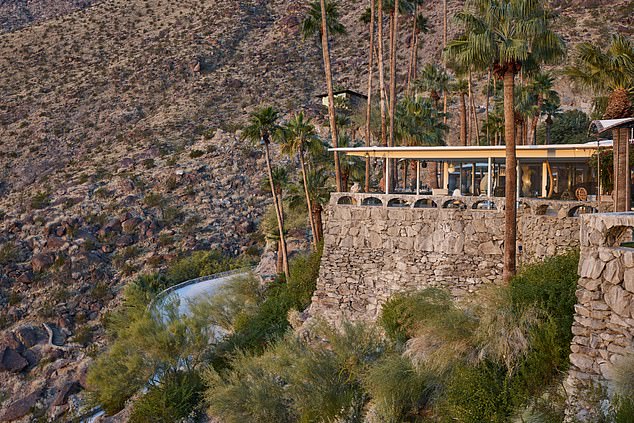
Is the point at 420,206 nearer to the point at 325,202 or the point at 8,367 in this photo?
the point at 325,202

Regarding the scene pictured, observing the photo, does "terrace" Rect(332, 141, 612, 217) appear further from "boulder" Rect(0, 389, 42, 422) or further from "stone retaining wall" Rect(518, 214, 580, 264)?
"boulder" Rect(0, 389, 42, 422)

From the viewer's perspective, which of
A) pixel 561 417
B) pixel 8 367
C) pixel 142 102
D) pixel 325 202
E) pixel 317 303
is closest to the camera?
pixel 561 417

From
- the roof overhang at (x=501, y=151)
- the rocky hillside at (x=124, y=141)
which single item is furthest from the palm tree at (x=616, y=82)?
the rocky hillside at (x=124, y=141)

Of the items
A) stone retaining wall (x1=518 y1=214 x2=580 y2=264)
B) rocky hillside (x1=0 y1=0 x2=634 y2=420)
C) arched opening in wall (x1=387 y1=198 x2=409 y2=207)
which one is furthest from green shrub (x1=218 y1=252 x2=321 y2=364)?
rocky hillside (x1=0 y1=0 x2=634 y2=420)

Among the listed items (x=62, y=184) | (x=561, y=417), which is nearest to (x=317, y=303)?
(x=561, y=417)

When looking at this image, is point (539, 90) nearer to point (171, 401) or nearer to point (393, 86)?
point (393, 86)

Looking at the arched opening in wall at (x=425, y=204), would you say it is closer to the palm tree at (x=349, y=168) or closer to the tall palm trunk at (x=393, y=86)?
the tall palm trunk at (x=393, y=86)
